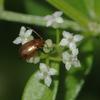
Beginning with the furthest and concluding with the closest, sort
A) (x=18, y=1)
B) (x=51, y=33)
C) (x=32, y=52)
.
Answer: (x=18, y=1) < (x=51, y=33) < (x=32, y=52)

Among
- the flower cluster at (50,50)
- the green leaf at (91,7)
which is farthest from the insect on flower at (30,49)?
the green leaf at (91,7)

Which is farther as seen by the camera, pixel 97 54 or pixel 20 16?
pixel 97 54

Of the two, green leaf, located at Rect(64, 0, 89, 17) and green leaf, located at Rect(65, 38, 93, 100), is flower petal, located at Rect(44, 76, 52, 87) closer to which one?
green leaf, located at Rect(65, 38, 93, 100)

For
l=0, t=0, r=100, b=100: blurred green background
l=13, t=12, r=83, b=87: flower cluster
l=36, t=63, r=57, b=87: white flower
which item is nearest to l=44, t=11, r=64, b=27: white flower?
l=13, t=12, r=83, b=87: flower cluster

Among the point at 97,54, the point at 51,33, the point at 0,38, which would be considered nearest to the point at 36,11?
the point at 51,33

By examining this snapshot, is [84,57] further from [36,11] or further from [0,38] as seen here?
[0,38]
